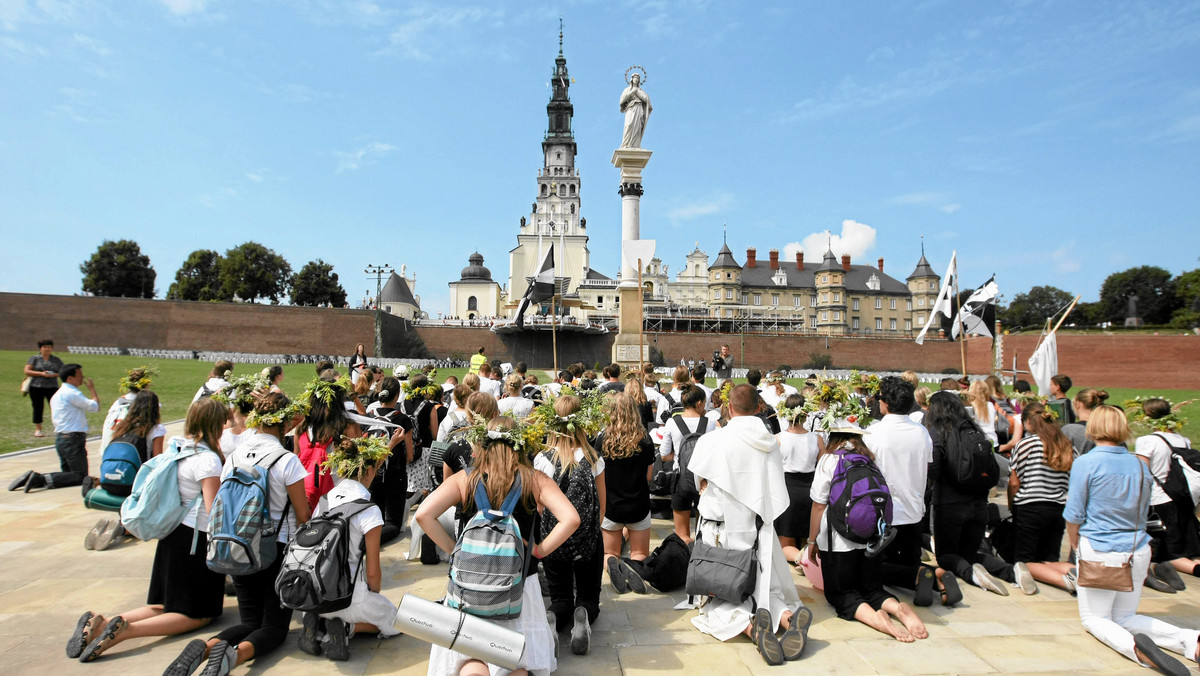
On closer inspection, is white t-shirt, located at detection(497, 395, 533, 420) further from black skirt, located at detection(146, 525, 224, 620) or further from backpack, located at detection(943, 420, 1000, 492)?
backpack, located at detection(943, 420, 1000, 492)

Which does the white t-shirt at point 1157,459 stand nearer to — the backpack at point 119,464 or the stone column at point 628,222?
the backpack at point 119,464

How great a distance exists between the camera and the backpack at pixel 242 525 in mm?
3934

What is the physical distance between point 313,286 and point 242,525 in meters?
75.0

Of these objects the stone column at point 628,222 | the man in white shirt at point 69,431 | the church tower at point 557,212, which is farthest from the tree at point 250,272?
the man in white shirt at point 69,431

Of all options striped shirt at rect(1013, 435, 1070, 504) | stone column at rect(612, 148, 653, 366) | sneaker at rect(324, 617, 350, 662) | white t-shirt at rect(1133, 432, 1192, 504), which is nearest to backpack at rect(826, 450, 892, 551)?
striped shirt at rect(1013, 435, 1070, 504)

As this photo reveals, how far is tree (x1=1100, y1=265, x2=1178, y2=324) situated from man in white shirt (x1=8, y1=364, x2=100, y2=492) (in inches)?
3890

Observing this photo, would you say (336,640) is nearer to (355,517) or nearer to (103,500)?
(355,517)

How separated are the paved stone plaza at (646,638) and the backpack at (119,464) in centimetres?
88

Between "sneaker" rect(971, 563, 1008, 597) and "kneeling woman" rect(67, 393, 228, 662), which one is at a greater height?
"kneeling woman" rect(67, 393, 228, 662)

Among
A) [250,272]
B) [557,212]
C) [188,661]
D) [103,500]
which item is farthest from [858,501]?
[557,212]

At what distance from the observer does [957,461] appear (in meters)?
5.45

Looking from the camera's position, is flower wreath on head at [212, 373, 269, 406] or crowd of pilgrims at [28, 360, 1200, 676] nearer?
crowd of pilgrims at [28, 360, 1200, 676]

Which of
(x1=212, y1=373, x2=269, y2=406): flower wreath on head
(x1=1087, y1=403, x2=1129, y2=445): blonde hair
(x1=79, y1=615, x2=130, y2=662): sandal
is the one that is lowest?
(x1=79, y1=615, x2=130, y2=662): sandal

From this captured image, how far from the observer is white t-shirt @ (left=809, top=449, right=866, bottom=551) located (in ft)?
15.4
